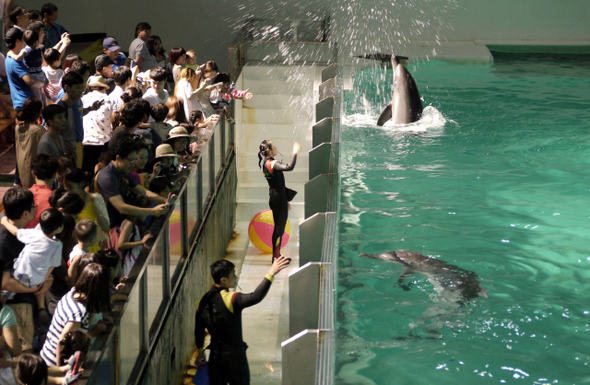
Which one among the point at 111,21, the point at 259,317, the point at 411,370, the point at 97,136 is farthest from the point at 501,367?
the point at 111,21

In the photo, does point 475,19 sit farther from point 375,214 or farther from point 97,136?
point 97,136

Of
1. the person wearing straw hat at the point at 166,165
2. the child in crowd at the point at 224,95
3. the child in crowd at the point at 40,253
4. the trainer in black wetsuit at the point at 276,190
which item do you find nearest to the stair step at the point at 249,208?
the child in crowd at the point at 224,95

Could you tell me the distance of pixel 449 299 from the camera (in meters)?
7.19

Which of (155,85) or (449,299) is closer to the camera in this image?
(449,299)

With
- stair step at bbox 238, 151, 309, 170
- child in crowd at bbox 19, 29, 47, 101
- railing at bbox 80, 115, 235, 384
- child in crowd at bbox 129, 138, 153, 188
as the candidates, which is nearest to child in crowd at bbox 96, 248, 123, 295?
railing at bbox 80, 115, 235, 384

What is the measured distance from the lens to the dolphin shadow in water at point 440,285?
678 centimetres

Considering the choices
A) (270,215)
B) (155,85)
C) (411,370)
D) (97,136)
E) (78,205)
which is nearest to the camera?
(78,205)

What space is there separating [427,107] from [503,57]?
7.43 meters

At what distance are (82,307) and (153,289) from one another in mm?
1322

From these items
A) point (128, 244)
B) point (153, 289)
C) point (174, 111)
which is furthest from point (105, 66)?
point (153, 289)

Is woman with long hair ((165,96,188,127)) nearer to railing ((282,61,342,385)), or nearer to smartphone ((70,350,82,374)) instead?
railing ((282,61,342,385))

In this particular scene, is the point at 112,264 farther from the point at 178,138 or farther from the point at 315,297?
the point at 178,138

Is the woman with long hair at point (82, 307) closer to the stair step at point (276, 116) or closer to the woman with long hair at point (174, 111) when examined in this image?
the woman with long hair at point (174, 111)

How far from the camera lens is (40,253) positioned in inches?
165
